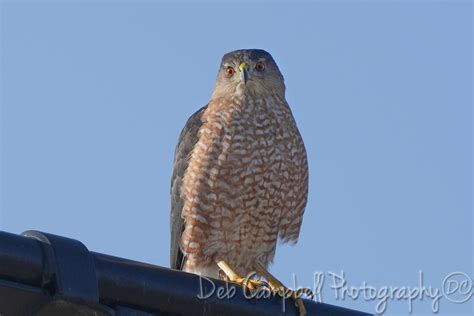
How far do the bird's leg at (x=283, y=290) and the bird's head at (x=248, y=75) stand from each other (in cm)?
154

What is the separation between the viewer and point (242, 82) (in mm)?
8984

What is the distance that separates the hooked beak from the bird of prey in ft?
1.38

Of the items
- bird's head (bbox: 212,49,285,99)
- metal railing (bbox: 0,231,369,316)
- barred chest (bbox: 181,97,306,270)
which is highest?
bird's head (bbox: 212,49,285,99)

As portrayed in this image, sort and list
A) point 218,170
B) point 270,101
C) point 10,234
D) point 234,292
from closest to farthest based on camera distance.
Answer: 1. point 10,234
2. point 234,292
3. point 218,170
4. point 270,101

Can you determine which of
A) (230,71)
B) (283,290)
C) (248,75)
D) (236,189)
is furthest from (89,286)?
(230,71)

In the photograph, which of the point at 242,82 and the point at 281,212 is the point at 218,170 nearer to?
the point at 281,212

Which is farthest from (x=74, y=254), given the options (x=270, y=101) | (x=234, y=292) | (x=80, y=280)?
(x=270, y=101)

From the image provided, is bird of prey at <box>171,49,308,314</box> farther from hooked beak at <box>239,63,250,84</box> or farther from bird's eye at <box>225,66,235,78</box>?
bird's eye at <box>225,66,235,78</box>

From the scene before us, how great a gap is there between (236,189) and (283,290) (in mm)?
2037

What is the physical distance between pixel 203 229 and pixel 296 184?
0.83 metres

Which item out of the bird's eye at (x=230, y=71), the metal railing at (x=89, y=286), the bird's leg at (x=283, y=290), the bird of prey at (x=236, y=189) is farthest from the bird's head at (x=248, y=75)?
the metal railing at (x=89, y=286)

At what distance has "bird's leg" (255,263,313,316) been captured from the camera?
17.2ft

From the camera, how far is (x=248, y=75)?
9102mm

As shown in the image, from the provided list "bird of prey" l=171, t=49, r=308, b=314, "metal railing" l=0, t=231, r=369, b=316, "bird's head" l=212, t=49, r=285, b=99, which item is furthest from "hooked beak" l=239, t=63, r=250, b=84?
"metal railing" l=0, t=231, r=369, b=316
